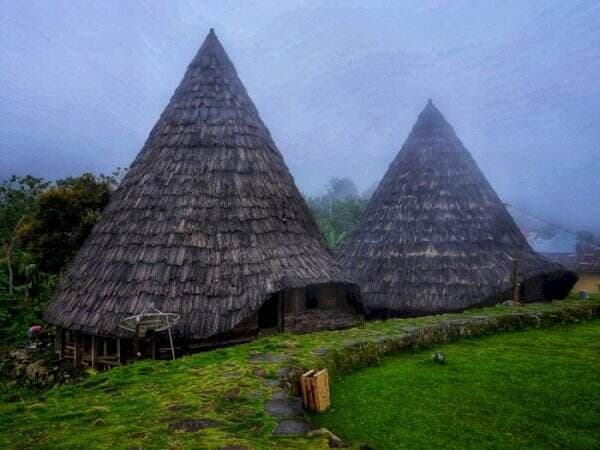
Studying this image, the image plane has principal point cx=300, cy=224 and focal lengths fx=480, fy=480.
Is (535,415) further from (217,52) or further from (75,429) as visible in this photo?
(217,52)

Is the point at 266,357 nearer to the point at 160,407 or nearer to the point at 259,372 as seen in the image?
the point at 259,372

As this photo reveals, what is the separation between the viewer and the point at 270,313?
11977 mm

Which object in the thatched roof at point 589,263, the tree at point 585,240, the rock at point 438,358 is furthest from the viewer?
the tree at point 585,240

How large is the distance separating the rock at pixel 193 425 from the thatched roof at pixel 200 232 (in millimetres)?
5690

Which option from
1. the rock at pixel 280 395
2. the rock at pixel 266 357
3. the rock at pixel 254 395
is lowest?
the rock at pixel 280 395

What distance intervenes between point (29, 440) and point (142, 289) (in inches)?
249

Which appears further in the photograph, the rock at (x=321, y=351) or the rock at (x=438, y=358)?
the rock at (x=438, y=358)

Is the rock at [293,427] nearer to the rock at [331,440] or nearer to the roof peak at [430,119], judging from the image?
the rock at [331,440]

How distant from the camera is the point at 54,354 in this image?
1252 cm

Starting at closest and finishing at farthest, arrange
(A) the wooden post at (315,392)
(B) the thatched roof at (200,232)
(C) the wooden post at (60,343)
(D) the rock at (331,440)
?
1. (D) the rock at (331,440)
2. (A) the wooden post at (315,392)
3. (B) the thatched roof at (200,232)
4. (C) the wooden post at (60,343)

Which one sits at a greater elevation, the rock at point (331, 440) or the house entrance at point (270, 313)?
the house entrance at point (270, 313)

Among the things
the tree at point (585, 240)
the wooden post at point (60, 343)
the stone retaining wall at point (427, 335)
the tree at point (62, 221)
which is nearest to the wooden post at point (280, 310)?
the stone retaining wall at point (427, 335)

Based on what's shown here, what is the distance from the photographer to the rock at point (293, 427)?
3.84 m

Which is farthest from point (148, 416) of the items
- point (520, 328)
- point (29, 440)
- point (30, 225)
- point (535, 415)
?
point (30, 225)
